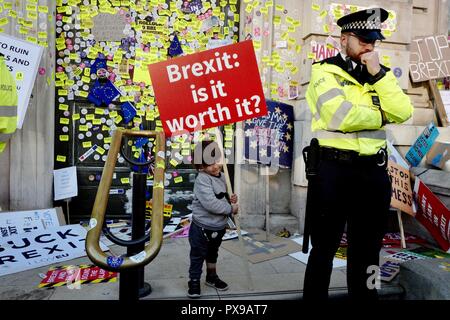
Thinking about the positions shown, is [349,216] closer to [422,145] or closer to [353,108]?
[353,108]

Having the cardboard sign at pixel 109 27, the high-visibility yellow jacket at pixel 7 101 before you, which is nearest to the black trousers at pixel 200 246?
Answer: the high-visibility yellow jacket at pixel 7 101

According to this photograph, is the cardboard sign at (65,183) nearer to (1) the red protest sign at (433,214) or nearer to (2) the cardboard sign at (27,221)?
(2) the cardboard sign at (27,221)

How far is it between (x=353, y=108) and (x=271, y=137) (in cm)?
236

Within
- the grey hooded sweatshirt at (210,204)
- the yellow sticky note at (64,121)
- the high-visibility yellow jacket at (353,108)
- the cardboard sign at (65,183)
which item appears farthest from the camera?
the yellow sticky note at (64,121)

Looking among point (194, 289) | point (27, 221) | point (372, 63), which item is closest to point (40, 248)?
point (27, 221)

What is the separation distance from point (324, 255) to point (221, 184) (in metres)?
1.04

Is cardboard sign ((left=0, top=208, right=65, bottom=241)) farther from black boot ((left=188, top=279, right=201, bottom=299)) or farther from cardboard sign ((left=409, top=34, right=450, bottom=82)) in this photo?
cardboard sign ((left=409, top=34, right=450, bottom=82))

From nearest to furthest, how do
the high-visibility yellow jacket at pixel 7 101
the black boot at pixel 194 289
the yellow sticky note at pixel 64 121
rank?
the black boot at pixel 194 289 < the high-visibility yellow jacket at pixel 7 101 < the yellow sticky note at pixel 64 121

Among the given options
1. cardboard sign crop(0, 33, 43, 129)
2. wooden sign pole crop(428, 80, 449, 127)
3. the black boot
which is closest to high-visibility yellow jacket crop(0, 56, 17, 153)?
cardboard sign crop(0, 33, 43, 129)

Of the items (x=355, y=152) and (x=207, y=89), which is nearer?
(x=355, y=152)

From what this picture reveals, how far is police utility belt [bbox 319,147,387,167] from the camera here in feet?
8.50

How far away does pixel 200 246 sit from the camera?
312 centimetres

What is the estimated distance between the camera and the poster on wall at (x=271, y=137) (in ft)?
15.6
